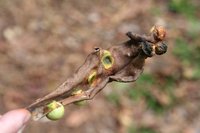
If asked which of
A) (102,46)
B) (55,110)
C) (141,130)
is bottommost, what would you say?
(55,110)

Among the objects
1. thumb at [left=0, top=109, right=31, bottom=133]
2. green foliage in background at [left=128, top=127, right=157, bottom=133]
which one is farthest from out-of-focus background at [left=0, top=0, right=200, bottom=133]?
thumb at [left=0, top=109, right=31, bottom=133]

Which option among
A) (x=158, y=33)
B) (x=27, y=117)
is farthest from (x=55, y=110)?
(x=158, y=33)

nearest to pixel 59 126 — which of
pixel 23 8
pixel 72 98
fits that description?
pixel 23 8

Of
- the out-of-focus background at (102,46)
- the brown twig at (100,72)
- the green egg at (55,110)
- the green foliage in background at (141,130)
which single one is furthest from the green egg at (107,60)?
the green foliage in background at (141,130)

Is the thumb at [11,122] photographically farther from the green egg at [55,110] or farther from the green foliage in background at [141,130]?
the green foliage in background at [141,130]

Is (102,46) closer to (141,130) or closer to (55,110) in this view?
(141,130)

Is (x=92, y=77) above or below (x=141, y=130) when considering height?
below

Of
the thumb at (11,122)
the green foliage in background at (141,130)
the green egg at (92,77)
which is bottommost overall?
the green egg at (92,77)

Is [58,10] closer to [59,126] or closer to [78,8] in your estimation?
[78,8]
